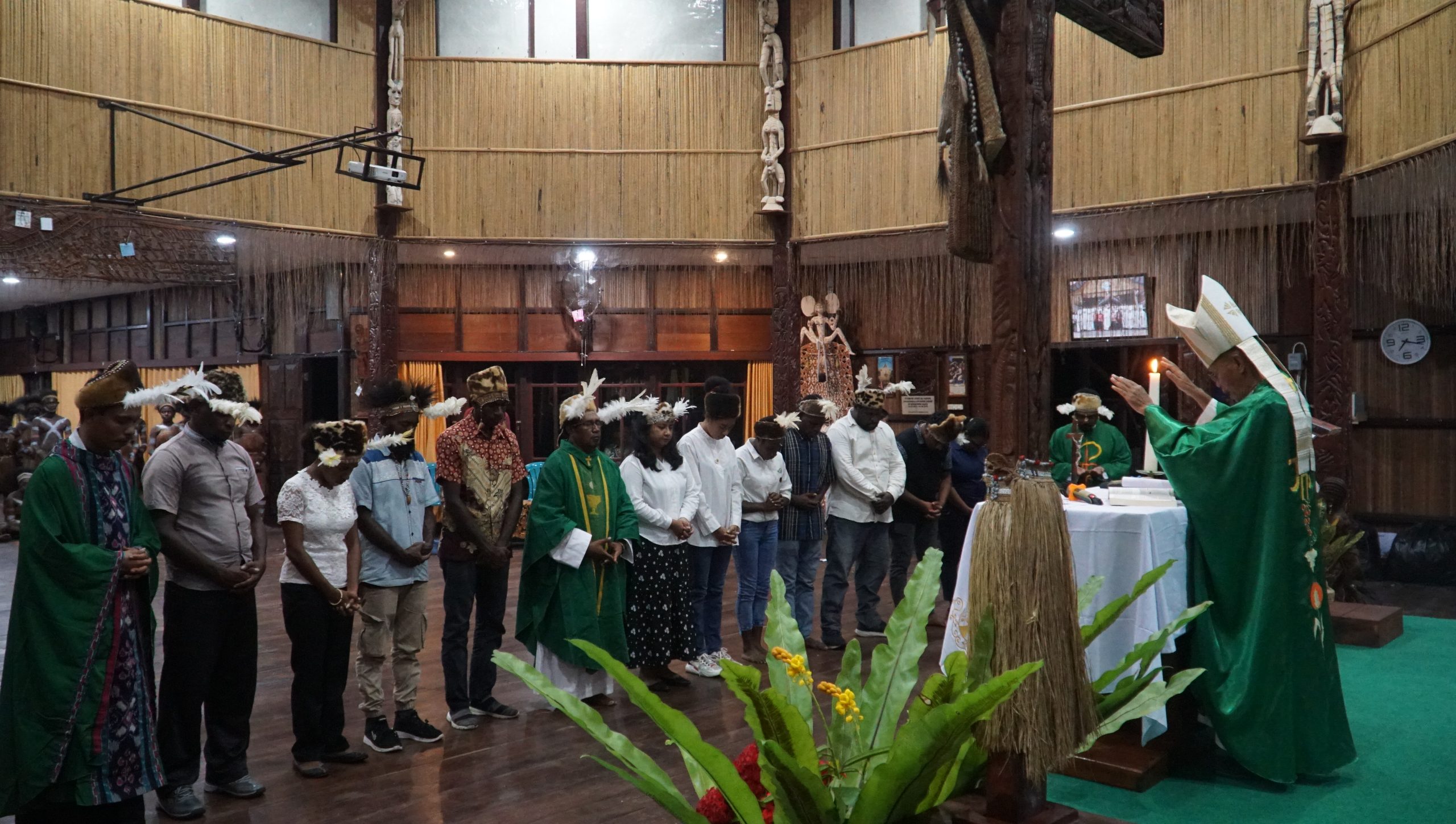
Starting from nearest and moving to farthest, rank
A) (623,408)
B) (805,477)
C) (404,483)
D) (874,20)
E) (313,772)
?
(313,772)
(404,483)
(623,408)
(805,477)
(874,20)

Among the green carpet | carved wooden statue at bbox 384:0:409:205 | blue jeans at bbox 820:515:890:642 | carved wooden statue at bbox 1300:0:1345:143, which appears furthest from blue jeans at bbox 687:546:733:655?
carved wooden statue at bbox 384:0:409:205

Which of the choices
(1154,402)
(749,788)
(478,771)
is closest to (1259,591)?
(1154,402)

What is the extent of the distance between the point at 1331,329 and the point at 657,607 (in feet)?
19.9

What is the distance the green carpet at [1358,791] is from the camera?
3.55 meters

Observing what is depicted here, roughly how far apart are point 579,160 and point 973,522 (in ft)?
28.2

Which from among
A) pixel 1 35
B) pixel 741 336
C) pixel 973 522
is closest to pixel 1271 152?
pixel 741 336

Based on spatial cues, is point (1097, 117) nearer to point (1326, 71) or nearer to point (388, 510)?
point (1326, 71)

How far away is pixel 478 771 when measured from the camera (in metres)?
4.09

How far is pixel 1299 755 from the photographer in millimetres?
3811

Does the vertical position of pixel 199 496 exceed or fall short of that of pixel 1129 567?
it exceeds it

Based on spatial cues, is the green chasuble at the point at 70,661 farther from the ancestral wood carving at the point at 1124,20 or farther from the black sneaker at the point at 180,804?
the ancestral wood carving at the point at 1124,20

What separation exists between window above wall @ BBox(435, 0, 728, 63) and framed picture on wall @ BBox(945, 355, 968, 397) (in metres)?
3.92

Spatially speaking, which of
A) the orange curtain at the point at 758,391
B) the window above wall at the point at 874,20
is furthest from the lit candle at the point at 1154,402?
the orange curtain at the point at 758,391

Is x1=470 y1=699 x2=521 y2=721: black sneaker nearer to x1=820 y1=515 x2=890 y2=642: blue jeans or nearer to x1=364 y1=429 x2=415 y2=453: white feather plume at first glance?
x1=364 y1=429 x2=415 y2=453: white feather plume
